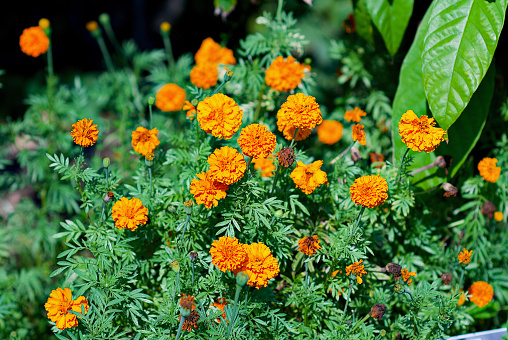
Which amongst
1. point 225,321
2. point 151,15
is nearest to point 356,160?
point 225,321

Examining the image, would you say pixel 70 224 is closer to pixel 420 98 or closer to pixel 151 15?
pixel 420 98

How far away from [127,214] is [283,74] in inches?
33.0

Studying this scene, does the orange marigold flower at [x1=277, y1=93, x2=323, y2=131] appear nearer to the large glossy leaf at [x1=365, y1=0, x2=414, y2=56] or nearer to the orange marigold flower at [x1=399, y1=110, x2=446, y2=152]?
the orange marigold flower at [x1=399, y1=110, x2=446, y2=152]

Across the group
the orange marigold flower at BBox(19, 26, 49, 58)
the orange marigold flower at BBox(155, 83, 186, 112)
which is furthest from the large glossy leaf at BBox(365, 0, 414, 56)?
the orange marigold flower at BBox(19, 26, 49, 58)

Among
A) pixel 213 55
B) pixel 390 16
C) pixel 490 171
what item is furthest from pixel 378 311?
pixel 213 55

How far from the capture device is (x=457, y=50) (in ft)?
5.45

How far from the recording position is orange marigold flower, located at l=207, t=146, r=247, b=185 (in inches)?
52.3

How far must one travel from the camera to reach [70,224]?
158 centimetres

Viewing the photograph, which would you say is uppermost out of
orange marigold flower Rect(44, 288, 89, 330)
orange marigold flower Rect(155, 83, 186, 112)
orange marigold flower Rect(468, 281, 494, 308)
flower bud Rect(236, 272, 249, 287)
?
orange marigold flower Rect(155, 83, 186, 112)

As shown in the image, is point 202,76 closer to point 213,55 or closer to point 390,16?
point 213,55

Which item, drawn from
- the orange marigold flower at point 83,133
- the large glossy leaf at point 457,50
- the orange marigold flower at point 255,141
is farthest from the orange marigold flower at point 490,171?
the orange marigold flower at point 83,133

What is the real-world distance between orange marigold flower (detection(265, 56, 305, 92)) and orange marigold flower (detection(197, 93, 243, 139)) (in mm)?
407

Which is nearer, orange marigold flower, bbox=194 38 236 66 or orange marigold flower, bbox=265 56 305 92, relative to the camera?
orange marigold flower, bbox=265 56 305 92

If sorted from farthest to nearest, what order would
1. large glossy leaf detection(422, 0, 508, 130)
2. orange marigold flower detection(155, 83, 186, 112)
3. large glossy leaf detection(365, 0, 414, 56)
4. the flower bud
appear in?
1. orange marigold flower detection(155, 83, 186, 112)
2. large glossy leaf detection(365, 0, 414, 56)
3. large glossy leaf detection(422, 0, 508, 130)
4. the flower bud
